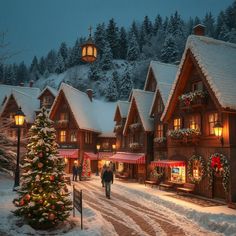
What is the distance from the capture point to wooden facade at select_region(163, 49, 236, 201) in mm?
20906

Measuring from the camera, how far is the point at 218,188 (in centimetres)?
2227

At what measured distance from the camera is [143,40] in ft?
391

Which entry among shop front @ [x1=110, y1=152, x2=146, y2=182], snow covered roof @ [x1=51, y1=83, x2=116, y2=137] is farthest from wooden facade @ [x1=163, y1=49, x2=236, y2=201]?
snow covered roof @ [x1=51, y1=83, x2=116, y2=137]

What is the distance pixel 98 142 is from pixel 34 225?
127 ft

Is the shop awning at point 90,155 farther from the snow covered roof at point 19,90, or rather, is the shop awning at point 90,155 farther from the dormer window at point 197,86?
the dormer window at point 197,86

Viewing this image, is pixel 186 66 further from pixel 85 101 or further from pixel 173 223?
pixel 85 101

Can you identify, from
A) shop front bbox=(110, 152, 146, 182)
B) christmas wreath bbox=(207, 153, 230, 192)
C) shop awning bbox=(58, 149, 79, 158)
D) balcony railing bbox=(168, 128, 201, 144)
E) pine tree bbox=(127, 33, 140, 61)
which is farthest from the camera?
pine tree bbox=(127, 33, 140, 61)

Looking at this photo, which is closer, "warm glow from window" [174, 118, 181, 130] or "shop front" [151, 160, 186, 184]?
"shop front" [151, 160, 186, 184]

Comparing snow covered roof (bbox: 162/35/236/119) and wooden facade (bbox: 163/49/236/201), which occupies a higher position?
snow covered roof (bbox: 162/35/236/119)

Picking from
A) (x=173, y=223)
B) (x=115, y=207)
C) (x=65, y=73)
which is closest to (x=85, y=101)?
(x=115, y=207)

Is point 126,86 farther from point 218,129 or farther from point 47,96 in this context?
point 218,129

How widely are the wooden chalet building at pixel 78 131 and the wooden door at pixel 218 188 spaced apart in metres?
24.2

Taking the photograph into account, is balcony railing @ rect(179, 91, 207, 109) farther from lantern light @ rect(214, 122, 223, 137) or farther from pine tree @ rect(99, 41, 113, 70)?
pine tree @ rect(99, 41, 113, 70)

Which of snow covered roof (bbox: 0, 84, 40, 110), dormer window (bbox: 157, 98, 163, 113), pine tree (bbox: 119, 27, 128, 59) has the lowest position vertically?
dormer window (bbox: 157, 98, 163, 113)
